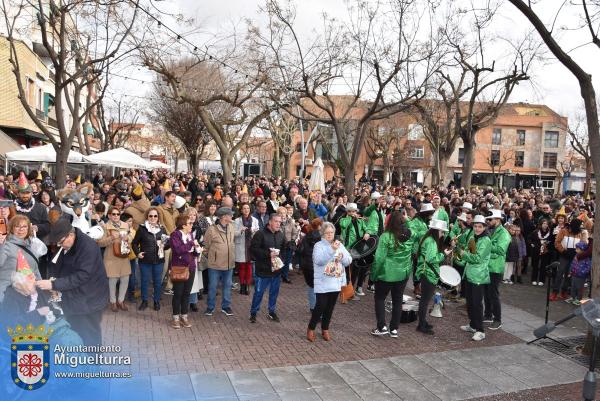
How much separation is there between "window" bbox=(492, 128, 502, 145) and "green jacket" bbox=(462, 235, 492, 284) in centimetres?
6046

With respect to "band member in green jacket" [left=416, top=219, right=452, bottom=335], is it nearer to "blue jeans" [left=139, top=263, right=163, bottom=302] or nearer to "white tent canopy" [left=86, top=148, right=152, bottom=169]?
"blue jeans" [left=139, top=263, right=163, bottom=302]

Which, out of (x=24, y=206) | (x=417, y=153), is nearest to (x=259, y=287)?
(x=24, y=206)

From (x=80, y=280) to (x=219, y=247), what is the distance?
117 inches

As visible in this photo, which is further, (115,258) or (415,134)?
(415,134)

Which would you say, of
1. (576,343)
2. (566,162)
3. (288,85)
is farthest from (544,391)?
(566,162)

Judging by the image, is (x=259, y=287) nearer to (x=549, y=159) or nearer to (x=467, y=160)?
(x=467, y=160)

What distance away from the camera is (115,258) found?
7422mm

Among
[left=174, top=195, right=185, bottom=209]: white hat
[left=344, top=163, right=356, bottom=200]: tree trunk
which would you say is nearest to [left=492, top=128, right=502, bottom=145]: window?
[left=344, top=163, right=356, bottom=200]: tree trunk

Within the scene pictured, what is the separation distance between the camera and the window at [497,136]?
62.5 m

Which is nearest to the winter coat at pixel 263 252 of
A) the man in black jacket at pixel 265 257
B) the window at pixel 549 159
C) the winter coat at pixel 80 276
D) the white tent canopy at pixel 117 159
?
the man in black jacket at pixel 265 257

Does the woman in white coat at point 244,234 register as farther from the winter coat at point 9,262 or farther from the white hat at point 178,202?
the winter coat at point 9,262

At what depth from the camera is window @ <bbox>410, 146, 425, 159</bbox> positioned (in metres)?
55.0

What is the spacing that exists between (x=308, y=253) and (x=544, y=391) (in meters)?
3.38

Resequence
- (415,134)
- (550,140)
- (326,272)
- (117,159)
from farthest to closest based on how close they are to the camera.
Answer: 1. (550,140)
2. (415,134)
3. (117,159)
4. (326,272)
